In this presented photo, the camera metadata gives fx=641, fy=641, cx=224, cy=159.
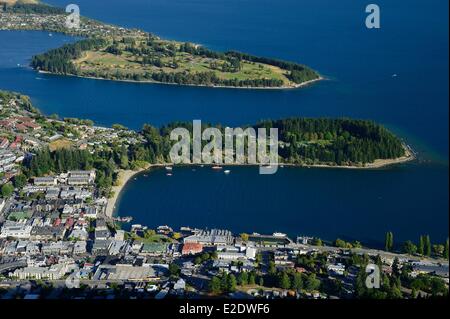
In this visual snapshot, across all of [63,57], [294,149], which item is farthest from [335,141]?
[63,57]

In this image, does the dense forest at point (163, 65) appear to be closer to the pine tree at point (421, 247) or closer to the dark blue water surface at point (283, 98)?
the dark blue water surface at point (283, 98)

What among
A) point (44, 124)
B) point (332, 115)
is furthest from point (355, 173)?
point (44, 124)

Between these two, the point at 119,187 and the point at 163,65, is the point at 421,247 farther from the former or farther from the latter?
the point at 163,65

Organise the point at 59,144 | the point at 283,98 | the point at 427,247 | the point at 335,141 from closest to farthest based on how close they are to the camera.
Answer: the point at 427,247 < the point at 335,141 < the point at 59,144 < the point at 283,98

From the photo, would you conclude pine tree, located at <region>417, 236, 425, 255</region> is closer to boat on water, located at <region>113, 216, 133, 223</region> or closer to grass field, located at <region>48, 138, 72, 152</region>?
boat on water, located at <region>113, 216, 133, 223</region>

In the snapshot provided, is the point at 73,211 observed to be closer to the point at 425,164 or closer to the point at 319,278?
the point at 319,278

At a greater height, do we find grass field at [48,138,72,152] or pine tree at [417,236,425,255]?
grass field at [48,138,72,152]

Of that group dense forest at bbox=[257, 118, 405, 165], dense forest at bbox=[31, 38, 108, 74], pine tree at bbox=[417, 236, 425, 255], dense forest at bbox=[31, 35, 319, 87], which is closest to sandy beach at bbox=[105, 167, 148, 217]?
dense forest at bbox=[257, 118, 405, 165]
